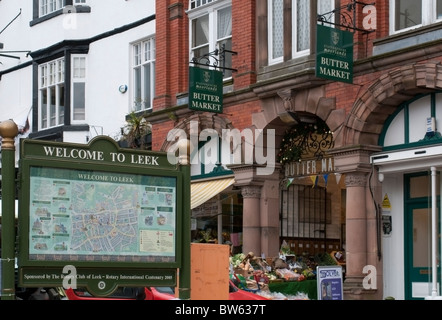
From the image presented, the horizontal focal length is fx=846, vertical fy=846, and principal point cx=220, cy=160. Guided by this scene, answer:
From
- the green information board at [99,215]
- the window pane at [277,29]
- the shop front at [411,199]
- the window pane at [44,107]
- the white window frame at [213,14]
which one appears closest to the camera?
the green information board at [99,215]

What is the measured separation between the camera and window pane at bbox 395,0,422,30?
16.3 metres

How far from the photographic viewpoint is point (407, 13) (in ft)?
54.4

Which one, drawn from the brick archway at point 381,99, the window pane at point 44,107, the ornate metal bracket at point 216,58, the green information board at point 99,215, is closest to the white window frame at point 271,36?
the ornate metal bracket at point 216,58

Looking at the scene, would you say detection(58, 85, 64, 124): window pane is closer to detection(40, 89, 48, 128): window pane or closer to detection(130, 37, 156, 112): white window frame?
detection(40, 89, 48, 128): window pane

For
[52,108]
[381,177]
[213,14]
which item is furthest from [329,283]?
[52,108]

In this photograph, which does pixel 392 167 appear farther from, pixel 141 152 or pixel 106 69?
pixel 106 69

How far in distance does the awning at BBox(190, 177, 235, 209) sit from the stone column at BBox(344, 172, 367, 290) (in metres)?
4.19

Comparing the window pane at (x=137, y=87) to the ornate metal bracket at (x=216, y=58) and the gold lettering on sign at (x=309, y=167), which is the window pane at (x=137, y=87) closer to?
the ornate metal bracket at (x=216, y=58)

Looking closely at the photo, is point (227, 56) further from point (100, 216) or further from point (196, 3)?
point (100, 216)

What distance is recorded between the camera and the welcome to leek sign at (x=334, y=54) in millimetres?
16062

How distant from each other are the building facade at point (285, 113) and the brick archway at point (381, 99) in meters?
0.03

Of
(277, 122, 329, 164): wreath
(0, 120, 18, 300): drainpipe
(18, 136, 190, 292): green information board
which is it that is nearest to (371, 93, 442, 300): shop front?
(277, 122, 329, 164): wreath
